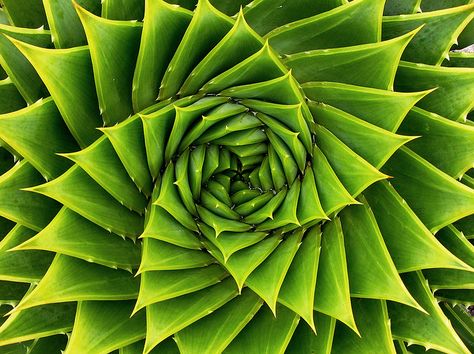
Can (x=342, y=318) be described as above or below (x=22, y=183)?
below

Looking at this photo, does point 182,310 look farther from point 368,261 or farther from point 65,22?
point 65,22

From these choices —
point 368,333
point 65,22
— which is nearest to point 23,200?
point 65,22

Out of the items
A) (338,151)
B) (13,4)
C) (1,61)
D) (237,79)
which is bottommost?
(338,151)

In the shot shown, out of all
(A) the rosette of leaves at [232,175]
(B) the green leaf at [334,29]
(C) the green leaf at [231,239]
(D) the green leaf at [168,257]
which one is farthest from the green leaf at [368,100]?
(D) the green leaf at [168,257]

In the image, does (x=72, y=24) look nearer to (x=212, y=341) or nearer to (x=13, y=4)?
(x=13, y=4)

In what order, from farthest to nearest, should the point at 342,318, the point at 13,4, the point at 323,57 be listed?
the point at 13,4 < the point at 323,57 < the point at 342,318

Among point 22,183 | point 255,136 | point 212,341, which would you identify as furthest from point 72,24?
point 212,341

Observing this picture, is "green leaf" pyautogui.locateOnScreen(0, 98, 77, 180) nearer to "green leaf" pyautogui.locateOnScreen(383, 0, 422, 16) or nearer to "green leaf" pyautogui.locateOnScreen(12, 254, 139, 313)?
"green leaf" pyautogui.locateOnScreen(12, 254, 139, 313)

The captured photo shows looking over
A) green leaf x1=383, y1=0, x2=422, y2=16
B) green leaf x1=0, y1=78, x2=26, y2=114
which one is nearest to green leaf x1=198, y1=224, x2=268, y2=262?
green leaf x1=0, y1=78, x2=26, y2=114
